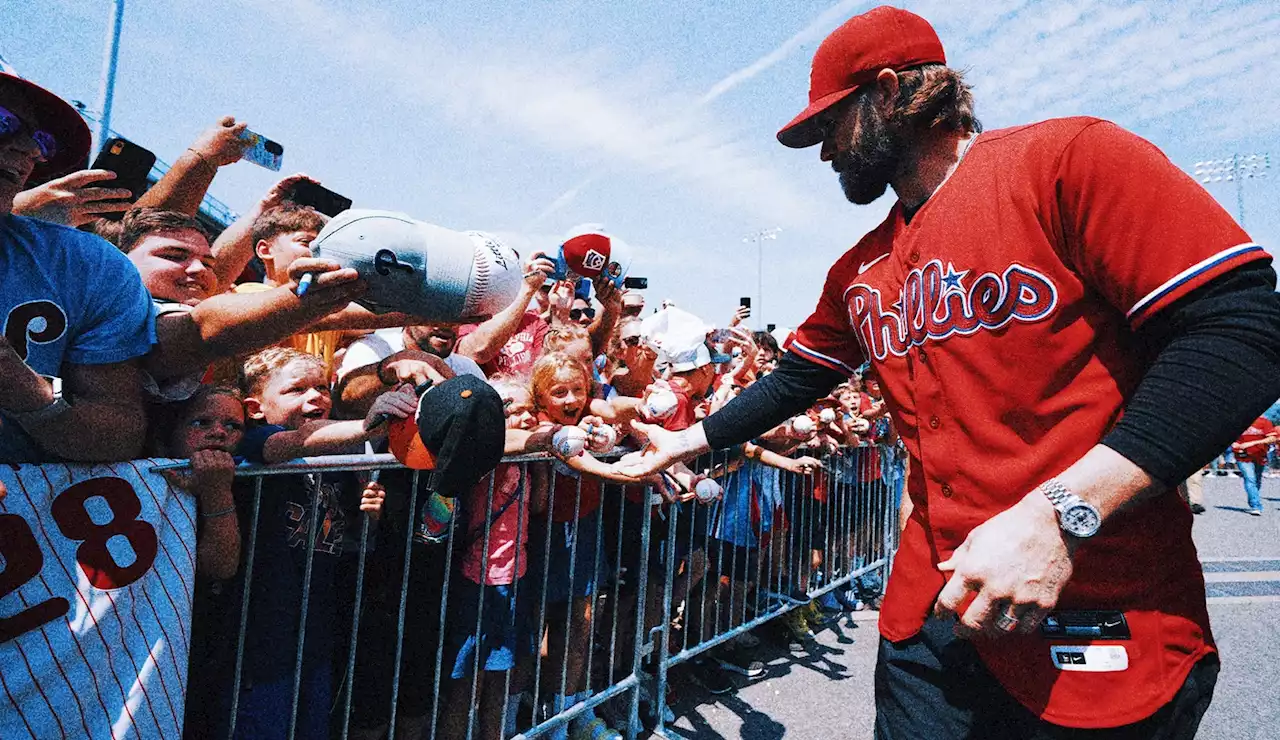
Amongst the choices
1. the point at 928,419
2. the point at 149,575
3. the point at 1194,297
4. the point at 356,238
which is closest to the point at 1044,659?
the point at 928,419

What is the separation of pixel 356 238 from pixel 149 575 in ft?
3.86

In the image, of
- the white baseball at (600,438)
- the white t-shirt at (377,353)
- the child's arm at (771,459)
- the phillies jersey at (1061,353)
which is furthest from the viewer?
the child's arm at (771,459)

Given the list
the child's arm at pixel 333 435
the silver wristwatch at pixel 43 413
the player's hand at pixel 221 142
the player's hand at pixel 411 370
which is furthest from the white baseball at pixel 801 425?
the silver wristwatch at pixel 43 413

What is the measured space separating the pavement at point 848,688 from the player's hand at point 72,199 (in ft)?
12.8

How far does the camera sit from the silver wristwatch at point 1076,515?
3.77ft

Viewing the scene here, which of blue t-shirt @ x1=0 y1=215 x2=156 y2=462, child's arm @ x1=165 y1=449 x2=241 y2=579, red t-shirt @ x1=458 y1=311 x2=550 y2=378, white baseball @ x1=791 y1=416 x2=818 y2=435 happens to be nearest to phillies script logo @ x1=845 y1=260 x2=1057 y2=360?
child's arm @ x1=165 y1=449 x2=241 y2=579

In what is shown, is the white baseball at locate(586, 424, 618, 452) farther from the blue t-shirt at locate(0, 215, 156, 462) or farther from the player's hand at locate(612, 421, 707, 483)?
the blue t-shirt at locate(0, 215, 156, 462)

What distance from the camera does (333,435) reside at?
2301 mm

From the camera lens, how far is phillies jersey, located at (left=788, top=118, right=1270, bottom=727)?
1276 millimetres

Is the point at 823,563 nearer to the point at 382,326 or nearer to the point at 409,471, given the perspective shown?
the point at 409,471

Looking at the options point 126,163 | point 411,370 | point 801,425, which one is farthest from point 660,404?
point 126,163

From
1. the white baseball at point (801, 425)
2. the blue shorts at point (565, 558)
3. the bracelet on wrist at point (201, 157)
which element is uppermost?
the bracelet on wrist at point (201, 157)

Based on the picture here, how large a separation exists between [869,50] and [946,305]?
2.54ft

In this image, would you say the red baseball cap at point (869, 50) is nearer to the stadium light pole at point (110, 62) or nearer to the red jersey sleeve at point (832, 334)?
the red jersey sleeve at point (832, 334)
